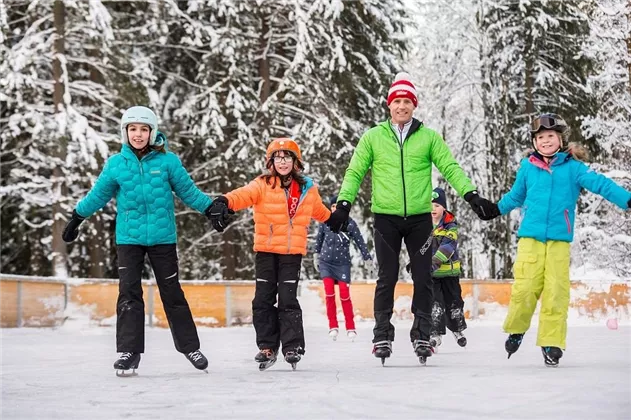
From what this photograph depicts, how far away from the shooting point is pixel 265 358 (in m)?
7.22

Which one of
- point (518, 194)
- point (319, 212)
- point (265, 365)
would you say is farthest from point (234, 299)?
point (518, 194)

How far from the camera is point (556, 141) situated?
283 inches

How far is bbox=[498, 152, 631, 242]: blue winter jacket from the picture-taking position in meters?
7.04

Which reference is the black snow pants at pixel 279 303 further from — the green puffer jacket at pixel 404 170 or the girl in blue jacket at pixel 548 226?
the girl in blue jacket at pixel 548 226

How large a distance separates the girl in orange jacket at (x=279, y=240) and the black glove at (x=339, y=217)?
0.28m

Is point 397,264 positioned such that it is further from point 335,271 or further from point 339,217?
point 335,271

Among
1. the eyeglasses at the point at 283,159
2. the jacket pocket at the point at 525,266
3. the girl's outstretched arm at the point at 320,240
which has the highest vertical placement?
the eyeglasses at the point at 283,159

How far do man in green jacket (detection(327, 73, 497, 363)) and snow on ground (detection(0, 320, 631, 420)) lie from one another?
40cm

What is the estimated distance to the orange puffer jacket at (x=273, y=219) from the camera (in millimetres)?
7359

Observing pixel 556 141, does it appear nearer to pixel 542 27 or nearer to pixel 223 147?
pixel 223 147

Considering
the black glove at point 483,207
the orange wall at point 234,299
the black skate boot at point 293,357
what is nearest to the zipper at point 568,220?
the black glove at point 483,207

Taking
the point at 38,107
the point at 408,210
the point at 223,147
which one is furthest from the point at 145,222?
the point at 223,147

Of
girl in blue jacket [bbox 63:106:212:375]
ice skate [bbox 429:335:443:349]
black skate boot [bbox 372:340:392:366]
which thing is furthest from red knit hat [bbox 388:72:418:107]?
ice skate [bbox 429:335:443:349]

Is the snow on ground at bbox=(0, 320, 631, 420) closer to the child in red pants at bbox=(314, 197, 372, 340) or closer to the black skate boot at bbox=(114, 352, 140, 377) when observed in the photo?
the black skate boot at bbox=(114, 352, 140, 377)
